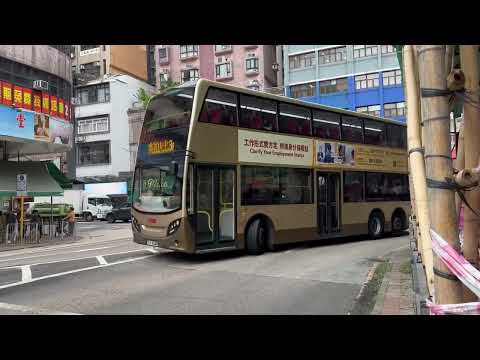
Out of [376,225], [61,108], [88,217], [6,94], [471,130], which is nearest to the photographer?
[471,130]

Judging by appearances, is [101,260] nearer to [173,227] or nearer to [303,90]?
[173,227]

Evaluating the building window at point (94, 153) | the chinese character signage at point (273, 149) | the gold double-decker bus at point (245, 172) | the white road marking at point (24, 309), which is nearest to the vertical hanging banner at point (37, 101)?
the gold double-decker bus at point (245, 172)

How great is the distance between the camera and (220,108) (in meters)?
10.9

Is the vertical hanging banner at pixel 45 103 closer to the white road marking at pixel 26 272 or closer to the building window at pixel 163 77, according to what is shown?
the white road marking at pixel 26 272

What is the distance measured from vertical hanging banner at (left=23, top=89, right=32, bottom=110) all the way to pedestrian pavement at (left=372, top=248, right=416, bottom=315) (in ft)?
50.5

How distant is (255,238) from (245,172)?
1.70m

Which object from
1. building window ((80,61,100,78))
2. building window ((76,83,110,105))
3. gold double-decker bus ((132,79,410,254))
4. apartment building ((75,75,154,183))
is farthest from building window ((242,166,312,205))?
building window ((80,61,100,78))

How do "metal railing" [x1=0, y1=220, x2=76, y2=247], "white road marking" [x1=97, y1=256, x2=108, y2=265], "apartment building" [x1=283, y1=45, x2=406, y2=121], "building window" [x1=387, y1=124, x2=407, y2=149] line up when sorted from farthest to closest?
"apartment building" [x1=283, y1=45, x2=406, y2=121]
"metal railing" [x1=0, y1=220, x2=76, y2=247]
"building window" [x1=387, y1=124, x2=407, y2=149]
"white road marking" [x1=97, y1=256, x2=108, y2=265]

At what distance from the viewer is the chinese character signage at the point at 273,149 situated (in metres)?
11.4

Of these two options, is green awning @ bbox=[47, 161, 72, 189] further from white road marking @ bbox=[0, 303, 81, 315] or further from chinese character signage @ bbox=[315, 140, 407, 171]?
white road marking @ bbox=[0, 303, 81, 315]

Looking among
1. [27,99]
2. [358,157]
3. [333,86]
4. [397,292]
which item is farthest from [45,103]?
[333,86]

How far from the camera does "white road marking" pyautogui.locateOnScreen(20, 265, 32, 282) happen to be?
29.2 ft
